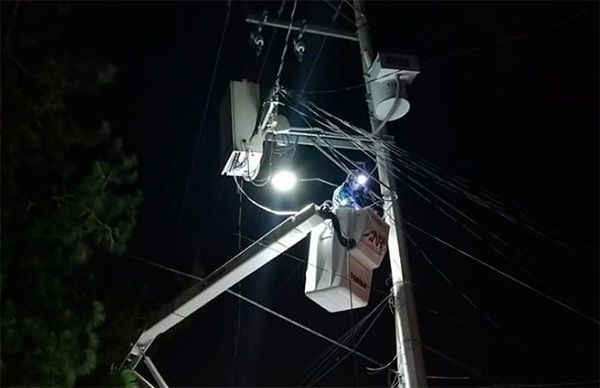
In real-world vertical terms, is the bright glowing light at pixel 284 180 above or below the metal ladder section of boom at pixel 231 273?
above

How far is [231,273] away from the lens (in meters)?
5.66

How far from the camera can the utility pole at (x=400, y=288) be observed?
4.77 metres

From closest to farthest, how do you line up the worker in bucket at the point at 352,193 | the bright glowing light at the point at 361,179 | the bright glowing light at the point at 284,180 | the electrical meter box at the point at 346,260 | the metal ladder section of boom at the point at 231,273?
the electrical meter box at the point at 346,260
the metal ladder section of boom at the point at 231,273
the worker in bucket at the point at 352,193
the bright glowing light at the point at 361,179
the bright glowing light at the point at 284,180

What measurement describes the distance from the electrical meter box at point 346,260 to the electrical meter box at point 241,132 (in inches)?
39.7

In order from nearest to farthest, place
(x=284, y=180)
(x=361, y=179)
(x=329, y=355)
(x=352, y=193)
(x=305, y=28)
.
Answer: (x=352, y=193) < (x=361, y=179) < (x=284, y=180) < (x=305, y=28) < (x=329, y=355)

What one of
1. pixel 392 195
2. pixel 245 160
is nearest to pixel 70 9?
pixel 245 160

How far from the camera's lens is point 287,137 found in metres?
6.00

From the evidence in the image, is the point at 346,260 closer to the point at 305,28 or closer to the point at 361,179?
the point at 361,179

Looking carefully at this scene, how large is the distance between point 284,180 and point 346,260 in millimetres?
1258

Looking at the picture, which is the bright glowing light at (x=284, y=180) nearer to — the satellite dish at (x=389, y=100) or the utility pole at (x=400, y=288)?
the utility pole at (x=400, y=288)

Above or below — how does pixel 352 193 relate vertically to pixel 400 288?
above

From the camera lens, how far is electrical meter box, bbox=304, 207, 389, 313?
5000mm

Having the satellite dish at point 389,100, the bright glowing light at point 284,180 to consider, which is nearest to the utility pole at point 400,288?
the satellite dish at point 389,100

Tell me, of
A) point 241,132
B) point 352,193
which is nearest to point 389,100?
point 352,193
